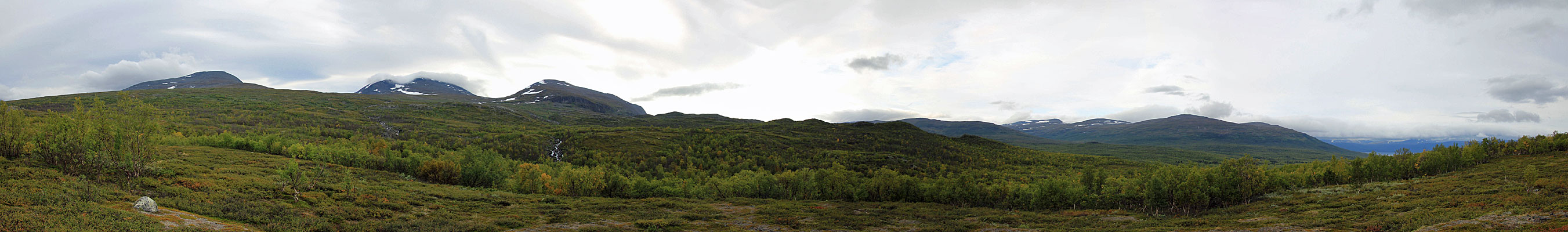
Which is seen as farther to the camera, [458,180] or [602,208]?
[458,180]

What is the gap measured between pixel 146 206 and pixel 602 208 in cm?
2796

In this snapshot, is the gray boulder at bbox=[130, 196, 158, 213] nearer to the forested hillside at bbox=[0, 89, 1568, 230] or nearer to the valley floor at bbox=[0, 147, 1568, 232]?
the valley floor at bbox=[0, 147, 1568, 232]

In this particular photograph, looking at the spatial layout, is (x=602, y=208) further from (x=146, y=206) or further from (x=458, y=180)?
(x=458, y=180)

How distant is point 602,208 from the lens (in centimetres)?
4600

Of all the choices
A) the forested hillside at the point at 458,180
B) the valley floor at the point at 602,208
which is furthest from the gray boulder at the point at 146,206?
the forested hillside at the point at 458,180

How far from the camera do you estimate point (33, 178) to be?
2300 centimetres

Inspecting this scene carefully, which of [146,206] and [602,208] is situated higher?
[146,206]

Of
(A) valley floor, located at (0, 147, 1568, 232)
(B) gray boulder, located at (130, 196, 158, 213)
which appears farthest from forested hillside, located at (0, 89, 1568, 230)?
(B) gray boulder, located at (130, 196, 158, 213)

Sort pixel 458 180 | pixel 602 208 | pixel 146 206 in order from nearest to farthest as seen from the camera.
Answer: pixel 146 206
pixel 602 208
pixel 458 180

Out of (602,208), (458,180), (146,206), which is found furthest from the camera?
(458,180)

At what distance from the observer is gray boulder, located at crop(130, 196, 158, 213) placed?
20.0m

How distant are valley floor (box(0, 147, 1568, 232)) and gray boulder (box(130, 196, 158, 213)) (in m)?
0.60

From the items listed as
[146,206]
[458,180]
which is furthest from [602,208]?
[458,180]

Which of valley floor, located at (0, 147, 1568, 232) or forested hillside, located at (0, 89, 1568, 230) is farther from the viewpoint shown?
forested hillside, located at (0, 89, 1568, 230)
